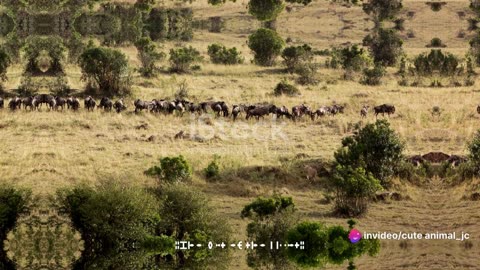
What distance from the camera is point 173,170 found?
94.4 feet

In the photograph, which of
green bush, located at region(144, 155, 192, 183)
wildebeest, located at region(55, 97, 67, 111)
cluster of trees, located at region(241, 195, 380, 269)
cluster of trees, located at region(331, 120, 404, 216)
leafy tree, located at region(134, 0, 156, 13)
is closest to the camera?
cluster of trees, located at region(241, 195, 380, 269)

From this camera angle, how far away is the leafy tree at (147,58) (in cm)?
5478

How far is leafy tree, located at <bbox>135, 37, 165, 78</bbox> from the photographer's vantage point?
180 feet

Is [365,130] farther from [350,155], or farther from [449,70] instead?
[449,70]

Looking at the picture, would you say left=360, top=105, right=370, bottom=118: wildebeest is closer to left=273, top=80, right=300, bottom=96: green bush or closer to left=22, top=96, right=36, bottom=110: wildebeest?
left=273, top=80, right=300, bottom=96: green bush

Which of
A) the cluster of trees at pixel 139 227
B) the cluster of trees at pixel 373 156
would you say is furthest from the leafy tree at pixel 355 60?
the cluster of trees at pixel 139 227

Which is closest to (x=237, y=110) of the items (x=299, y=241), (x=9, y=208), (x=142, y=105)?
(x=142, y=105)

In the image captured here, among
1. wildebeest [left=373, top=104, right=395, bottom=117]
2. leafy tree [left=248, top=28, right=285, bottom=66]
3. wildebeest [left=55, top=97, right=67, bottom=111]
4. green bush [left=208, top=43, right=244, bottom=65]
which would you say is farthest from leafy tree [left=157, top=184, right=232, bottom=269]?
green bush [left=208, top=43, right=244, bottom=65]

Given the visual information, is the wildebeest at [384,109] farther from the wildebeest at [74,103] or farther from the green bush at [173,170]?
the green bush at [173,170]

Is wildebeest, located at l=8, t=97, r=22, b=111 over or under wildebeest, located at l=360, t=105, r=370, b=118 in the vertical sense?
over

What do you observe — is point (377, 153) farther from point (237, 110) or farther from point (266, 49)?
point (266, 49)

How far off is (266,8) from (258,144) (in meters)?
42.7

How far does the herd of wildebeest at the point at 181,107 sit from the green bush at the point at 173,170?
13.1 metres

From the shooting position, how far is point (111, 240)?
2117cm
